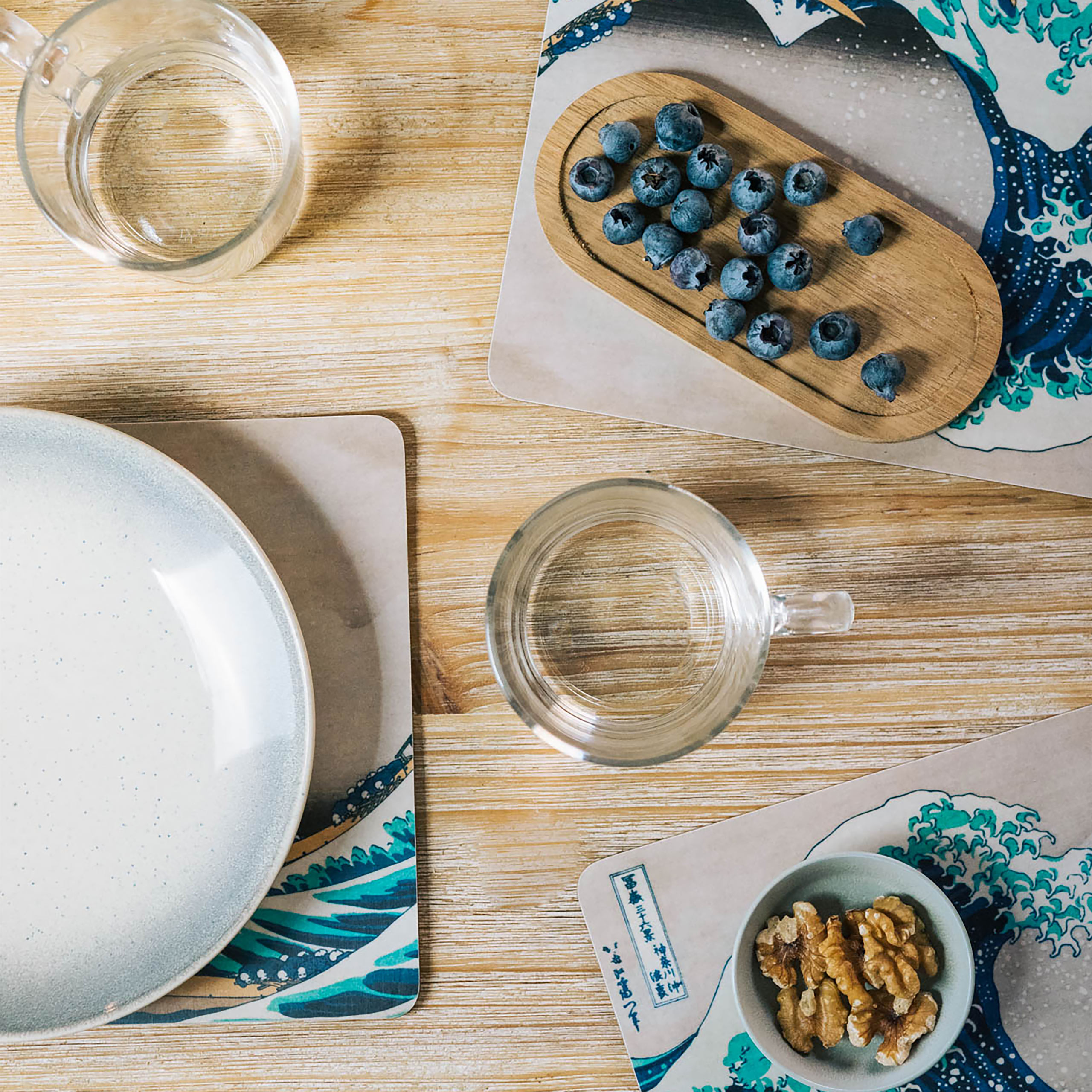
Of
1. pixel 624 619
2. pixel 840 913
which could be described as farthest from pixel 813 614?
pixel 840 913

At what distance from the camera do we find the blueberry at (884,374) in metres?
0.72

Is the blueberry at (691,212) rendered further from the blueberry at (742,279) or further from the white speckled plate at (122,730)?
the white speckled plate at (122,730)

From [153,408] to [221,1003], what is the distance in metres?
0.55

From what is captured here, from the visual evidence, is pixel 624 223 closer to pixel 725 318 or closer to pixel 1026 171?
pixel 725 318

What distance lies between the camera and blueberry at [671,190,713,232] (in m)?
0.72

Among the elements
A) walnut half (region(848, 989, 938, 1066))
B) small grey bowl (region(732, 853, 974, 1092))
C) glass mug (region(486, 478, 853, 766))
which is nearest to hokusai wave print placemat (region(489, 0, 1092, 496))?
glass mug (region(486, 478, 853, 766))

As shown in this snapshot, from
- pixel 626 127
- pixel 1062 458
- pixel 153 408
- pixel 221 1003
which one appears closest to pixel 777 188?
pixel 626 127

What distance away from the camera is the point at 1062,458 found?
769mm

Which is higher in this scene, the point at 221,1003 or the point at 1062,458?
the point at 1062,458

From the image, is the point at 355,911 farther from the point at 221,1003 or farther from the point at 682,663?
the point at 682,663

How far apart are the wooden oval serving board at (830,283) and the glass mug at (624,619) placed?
17 centimetres

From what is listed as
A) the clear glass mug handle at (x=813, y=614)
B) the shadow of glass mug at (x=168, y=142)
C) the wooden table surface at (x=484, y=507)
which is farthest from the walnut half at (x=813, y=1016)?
the shadow of glass mug at (x=168, y=142)

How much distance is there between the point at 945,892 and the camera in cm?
77

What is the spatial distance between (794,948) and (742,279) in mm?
581
